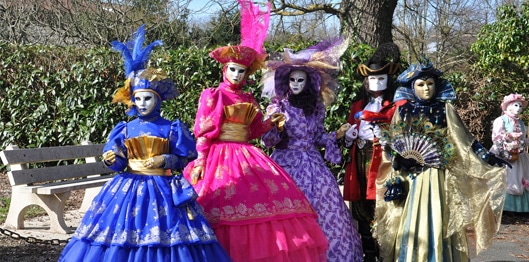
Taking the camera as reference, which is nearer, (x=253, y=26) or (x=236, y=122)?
(x=236, y=122)

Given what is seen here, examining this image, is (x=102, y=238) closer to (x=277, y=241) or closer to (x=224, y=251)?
(x=224, y=251)

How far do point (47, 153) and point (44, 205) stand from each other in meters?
0.75

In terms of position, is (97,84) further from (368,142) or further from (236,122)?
(368,142)

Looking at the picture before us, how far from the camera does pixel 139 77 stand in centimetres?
427

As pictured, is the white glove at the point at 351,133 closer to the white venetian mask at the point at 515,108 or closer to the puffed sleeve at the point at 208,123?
the puffed sleeve at the point at 208,123

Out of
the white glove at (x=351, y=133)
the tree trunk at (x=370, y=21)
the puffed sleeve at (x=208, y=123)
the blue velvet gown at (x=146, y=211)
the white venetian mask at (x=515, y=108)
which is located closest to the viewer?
the blue velvet gown at (x=146, y=211)

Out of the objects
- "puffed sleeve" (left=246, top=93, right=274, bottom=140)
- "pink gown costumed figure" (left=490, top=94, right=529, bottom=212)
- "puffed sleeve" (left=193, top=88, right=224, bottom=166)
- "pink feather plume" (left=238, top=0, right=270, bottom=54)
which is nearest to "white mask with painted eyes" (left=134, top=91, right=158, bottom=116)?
"puffed sleeve" (left=193, top=88, right=224, bottom=166)

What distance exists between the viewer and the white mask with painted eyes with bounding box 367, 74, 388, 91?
539cm

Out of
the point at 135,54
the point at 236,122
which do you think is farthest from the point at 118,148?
the point at 236,122

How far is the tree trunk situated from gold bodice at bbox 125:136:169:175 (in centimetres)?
506

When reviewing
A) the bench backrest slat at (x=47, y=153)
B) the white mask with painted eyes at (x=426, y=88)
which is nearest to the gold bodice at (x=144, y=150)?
the white mask with painted eyes at (x=426, y=88)

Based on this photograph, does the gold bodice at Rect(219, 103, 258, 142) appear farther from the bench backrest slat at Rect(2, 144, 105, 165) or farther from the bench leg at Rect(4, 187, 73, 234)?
the bench backrest slat at Rect(2, 144, 105, 165)

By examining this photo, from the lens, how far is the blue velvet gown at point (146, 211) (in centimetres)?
376

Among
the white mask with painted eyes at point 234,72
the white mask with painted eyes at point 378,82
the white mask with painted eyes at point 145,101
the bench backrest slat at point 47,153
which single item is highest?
the white mask with painted eyes at point 234,72
